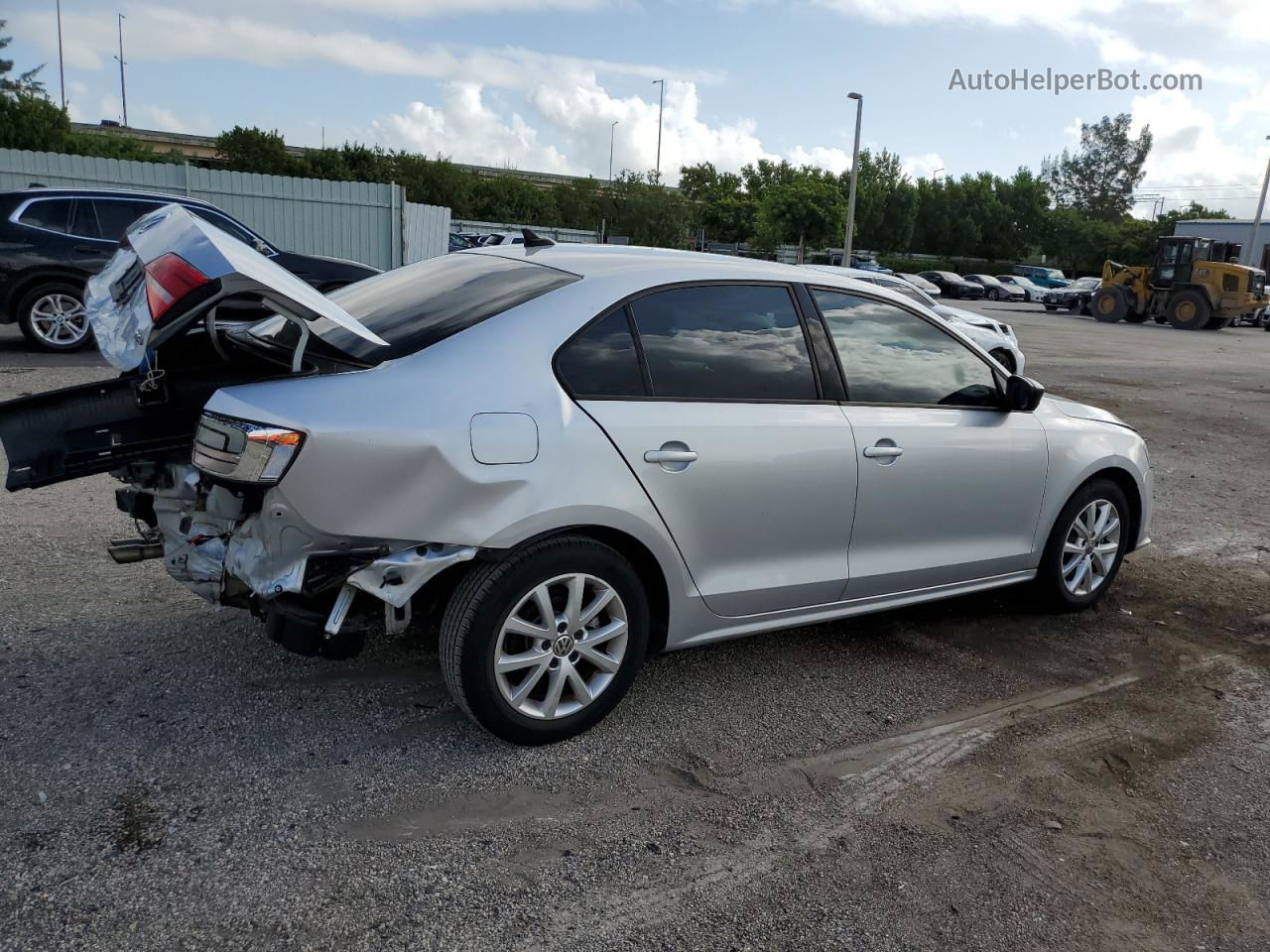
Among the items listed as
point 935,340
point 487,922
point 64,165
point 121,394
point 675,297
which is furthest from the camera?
point 64,165

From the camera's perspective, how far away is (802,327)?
3.97m

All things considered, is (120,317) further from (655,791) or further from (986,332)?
(986,332)

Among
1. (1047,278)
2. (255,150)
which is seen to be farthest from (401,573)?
(255,150)

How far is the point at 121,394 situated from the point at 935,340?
125 inches

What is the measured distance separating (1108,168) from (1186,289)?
67708 millimetres

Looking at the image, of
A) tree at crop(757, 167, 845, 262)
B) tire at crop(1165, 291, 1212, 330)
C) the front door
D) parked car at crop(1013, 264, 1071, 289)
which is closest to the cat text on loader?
tire at crop(1165, 291, 1212, 330)

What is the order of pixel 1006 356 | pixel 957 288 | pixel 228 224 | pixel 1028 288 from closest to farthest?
pixel 228 224 < pixel 1006 356 < pixel 1028 288 < pixel 957 288

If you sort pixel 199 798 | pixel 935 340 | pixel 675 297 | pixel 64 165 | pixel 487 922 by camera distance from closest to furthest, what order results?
pixel 487 922 → pixel 199 798 → pixel 675 297 → pixel 935 340 → pixel 64 165

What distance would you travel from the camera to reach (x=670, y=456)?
3445 millimetres

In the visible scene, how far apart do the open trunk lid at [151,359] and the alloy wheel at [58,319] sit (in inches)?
329

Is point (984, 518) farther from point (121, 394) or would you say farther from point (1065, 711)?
point (121, 394)

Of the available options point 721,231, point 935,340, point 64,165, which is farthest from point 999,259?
point 935,340

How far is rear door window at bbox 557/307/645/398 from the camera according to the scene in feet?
11.0

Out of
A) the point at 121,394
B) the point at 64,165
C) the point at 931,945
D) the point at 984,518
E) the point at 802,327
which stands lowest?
the point at 931,945
